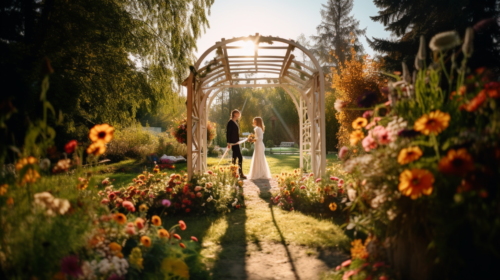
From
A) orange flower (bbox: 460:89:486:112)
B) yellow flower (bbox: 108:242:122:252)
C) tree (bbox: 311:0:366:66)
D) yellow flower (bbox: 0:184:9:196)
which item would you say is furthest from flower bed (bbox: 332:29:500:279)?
tree (bbox: 311:0:366:66)

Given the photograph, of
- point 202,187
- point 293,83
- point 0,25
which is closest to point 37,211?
point 202,187

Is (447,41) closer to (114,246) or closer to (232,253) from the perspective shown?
(114,246)

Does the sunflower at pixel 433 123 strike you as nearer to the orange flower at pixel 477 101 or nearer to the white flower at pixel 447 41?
the orange flower at pixel 477 101

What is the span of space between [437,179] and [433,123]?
0.30m

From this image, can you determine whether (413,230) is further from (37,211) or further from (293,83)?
(293,83)

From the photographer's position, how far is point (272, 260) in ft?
10.4

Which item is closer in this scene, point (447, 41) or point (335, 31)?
point (447, 41)

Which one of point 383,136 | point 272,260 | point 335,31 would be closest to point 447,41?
point 383,136

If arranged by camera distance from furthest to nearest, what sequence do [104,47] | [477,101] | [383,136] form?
[104,47] → [383,136] → [477,101]

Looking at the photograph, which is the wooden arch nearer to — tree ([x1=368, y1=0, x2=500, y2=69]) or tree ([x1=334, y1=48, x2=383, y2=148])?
tree ([x1=334, y1=48, x2=383, y2=148])

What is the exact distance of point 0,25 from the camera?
6.05 meters

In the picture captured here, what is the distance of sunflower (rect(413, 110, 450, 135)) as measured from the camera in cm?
154

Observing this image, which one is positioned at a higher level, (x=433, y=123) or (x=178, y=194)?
(x=433, y=123)

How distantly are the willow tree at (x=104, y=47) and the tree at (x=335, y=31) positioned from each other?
20224 millimetres
